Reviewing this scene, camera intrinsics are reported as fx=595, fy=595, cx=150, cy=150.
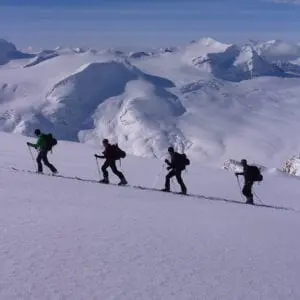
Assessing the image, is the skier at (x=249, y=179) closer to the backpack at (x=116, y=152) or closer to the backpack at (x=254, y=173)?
the backpack at (x=254, y=173)

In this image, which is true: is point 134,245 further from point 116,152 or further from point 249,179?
point 249,179

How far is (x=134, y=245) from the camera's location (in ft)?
33.5

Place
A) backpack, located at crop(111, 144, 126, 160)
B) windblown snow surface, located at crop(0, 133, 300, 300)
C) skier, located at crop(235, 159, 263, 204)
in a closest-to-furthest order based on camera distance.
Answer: windblown snow surface, located at crop(0, 133, 300, 300) → backpack, located at crop(111, 144, 126, 160) → skier, located at crop(235, 159, 263, 204)

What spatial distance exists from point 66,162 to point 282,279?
19173 millimetres

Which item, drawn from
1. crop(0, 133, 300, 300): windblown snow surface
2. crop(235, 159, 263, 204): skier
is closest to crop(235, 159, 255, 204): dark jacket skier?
crop(235, 159, 263, 204): skier

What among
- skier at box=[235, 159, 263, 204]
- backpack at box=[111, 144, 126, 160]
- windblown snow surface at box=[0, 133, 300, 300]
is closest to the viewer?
windblown snow surface at box=[0, 133, 300, 300]

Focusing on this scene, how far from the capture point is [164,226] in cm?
1229

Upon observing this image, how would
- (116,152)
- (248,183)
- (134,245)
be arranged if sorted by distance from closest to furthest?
(134,245), (116,152), (248,183)

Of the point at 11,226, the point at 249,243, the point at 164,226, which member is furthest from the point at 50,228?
the point at 249,243

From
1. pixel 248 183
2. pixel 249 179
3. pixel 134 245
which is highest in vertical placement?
pixel 134 245

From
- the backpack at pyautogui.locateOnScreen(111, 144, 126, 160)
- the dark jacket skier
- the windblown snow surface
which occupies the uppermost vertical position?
the windblown snow surface

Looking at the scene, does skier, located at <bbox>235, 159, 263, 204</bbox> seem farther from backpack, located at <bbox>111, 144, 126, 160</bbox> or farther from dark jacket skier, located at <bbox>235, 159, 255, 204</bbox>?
backpack, located at <bbox>111, 144, 126, 160</bbox>

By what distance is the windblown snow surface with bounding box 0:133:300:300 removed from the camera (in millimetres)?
8117

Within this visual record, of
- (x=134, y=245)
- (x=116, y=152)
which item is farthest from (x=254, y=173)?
(x=134, y=245)
